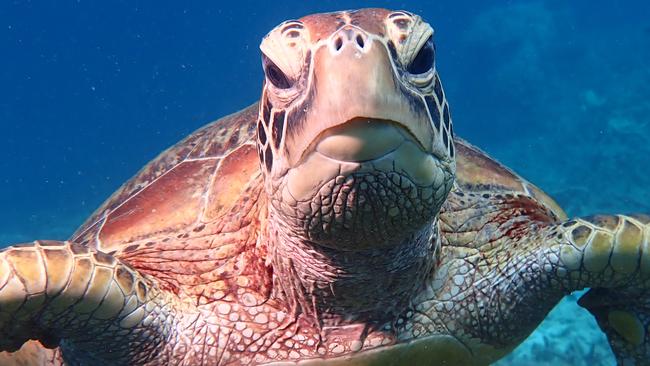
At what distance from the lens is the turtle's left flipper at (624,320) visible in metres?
2.86

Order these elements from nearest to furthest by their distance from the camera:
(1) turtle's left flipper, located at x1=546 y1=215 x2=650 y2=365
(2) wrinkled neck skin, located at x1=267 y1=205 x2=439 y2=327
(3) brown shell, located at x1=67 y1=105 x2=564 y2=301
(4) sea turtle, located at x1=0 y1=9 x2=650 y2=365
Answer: (4) sea turtle, located at x1=0 y1=9 x2=650 y2=365 → (2) wrinkled neck skin, located at x1=267 y1=205 x2=439 y2=327 → (1) turtle's left flipper, located at x1=546 y1=215 x2=650 y2=365 → (3) brown shell, located at x1=67 y1=105 x2=564 y2=301

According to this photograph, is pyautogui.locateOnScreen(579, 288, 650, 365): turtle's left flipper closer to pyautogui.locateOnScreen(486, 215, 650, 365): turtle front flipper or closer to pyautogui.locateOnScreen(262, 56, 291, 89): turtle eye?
pyautogui.locateOnScreen(486, 215, 650, 365): turtle front flipper

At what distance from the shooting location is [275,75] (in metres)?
1.79

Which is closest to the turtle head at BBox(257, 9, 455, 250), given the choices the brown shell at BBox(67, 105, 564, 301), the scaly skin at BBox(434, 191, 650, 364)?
the brown shell at BBox(67, 105, 564, 301)

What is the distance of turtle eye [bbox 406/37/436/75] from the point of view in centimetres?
175

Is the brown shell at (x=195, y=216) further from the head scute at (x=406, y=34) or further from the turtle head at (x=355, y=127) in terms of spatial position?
the head scute at (x=406, y=34)

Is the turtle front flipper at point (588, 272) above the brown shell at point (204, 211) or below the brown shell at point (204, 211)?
below

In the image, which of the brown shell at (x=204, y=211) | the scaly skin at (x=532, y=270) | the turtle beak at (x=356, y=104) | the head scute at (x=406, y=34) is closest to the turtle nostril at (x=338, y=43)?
the turtle beak at (x=356, y=104)

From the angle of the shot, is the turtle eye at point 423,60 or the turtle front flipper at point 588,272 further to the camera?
the turtle front flipper at point 588,272

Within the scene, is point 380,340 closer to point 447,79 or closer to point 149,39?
point 447,79

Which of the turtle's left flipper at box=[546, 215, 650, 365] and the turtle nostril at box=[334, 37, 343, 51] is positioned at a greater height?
the turtle nostril at box=[334, 37, 343, 51]

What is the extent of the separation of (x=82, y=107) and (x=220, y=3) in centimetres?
1845

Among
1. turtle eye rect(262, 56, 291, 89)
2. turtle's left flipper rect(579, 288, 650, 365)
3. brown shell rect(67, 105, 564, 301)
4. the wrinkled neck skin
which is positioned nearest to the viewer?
turtle eye rect(262, 56, 291, 89)

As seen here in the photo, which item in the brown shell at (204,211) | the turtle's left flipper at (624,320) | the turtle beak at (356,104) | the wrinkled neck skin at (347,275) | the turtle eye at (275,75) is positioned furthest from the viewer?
the turtle's left flipper at (624,320)
